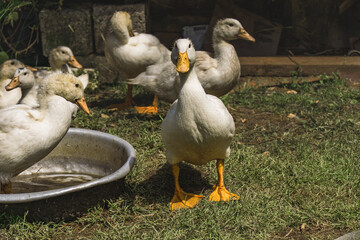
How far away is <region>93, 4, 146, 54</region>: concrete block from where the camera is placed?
22.5 ft

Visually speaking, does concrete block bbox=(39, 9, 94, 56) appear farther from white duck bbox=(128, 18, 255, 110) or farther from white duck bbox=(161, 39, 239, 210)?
white duck bbox=(161, 39, 239, 210)

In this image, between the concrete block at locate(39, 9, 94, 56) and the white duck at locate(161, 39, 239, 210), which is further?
the concrete block at locate(39, 9, 94, 56)

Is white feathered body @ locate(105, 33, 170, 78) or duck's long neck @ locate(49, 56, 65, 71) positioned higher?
white feathered body @ locate(105, 33, 170, 78)

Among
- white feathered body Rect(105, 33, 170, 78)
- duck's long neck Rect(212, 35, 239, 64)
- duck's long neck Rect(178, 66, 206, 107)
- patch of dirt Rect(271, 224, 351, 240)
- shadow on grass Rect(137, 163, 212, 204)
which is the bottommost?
shadow on grass Rect(137, 163, 212, 204)

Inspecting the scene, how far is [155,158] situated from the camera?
465 centimetres

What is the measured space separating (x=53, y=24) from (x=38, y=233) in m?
4.46

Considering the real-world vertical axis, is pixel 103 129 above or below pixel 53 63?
below

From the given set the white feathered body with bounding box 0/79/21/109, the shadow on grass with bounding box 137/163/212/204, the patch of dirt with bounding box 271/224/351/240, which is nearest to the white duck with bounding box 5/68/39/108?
the white feathered body with bounding box 0/79/21/109

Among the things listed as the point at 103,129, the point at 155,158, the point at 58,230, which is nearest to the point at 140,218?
the point at 58,230

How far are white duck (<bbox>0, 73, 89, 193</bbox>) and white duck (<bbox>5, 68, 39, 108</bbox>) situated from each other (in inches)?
59.0

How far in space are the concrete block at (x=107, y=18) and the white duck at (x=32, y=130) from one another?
339 cm

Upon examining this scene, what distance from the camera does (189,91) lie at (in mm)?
3445

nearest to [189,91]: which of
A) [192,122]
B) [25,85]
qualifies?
[192,122]

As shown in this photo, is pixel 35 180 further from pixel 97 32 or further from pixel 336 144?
pixel 97 32
